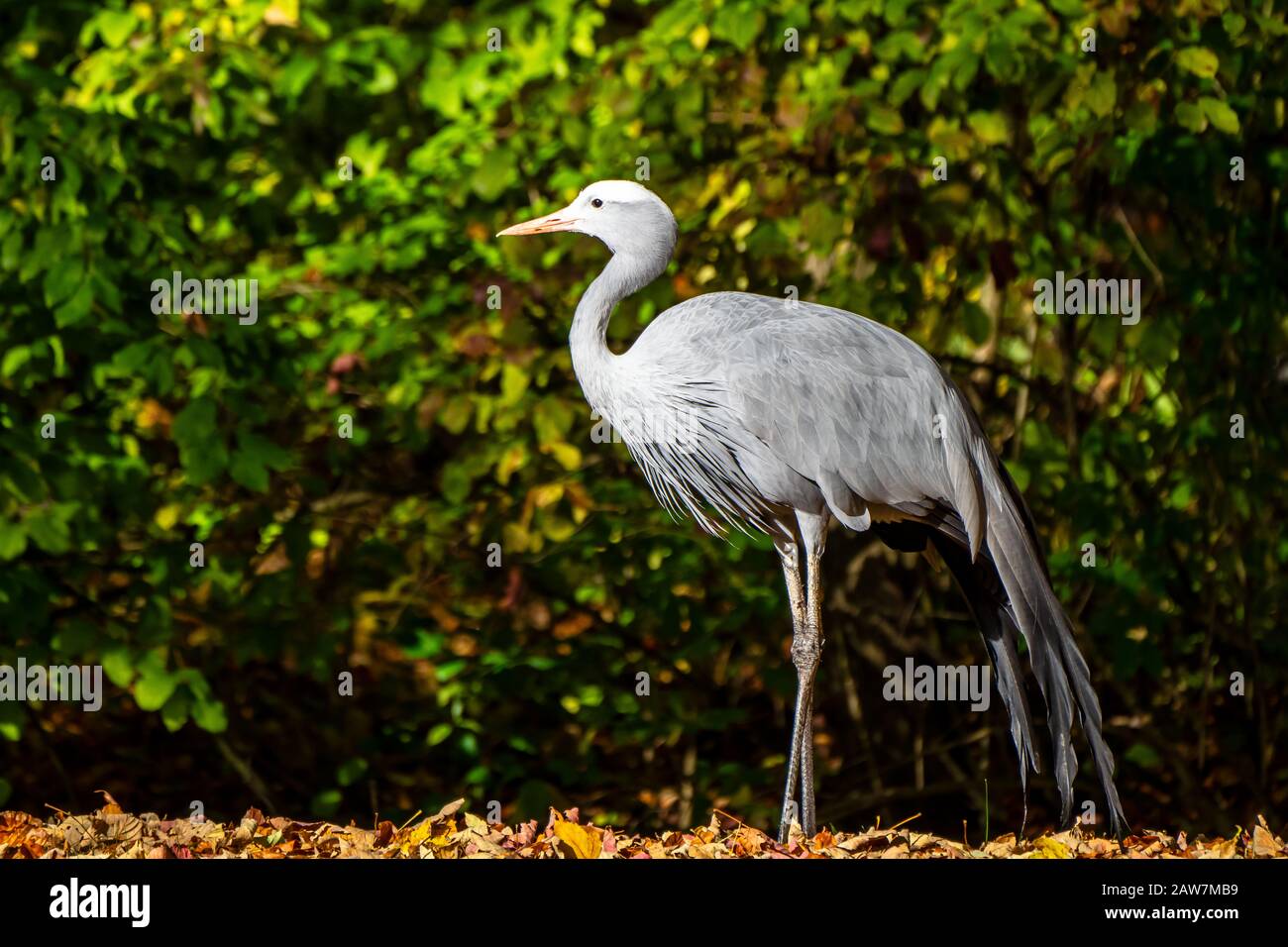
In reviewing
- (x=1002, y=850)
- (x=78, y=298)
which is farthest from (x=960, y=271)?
(x=78, y=298)

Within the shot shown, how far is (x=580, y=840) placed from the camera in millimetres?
4438

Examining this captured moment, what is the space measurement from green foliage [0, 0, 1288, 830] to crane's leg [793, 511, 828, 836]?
1524 millimetres

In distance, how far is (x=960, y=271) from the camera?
695cm

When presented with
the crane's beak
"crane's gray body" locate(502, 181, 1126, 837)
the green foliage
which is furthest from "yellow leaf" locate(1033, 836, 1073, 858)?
the crane's beak

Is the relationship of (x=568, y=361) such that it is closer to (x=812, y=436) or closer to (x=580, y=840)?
(x=812, y=436)

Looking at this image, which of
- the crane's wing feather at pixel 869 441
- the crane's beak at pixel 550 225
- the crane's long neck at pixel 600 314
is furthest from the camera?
the crane's beak at pixel 550 225

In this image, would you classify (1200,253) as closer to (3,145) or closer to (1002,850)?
(1002,850)

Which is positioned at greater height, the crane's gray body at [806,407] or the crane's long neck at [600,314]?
the crane's long neck at [600,314]

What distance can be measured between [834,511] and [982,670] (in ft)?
9.70

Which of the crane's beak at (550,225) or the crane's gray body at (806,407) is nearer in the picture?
the crane's gray body at (806,407)

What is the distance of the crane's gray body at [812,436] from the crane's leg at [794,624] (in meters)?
0.01

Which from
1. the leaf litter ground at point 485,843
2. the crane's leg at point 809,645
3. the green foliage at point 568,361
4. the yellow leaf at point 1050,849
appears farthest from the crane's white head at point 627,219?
the yellow leaf at point 1050,849

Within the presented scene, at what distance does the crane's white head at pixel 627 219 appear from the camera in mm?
5191

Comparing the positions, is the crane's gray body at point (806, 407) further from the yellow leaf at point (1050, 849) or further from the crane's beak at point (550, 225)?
the yellow leaf at point (1050, 849)
